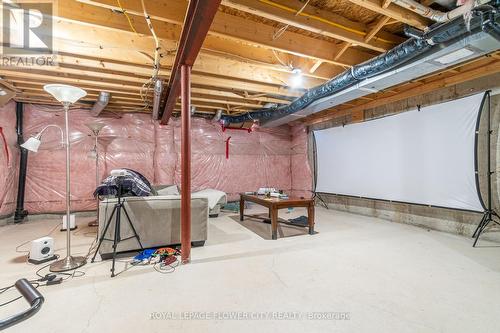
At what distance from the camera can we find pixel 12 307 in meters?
1.74

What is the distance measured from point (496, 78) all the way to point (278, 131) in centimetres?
433

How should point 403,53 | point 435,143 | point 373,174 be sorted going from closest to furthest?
1. point 403,53
2. point 435,143
3. point 373,174

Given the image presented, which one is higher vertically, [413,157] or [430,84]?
[430,84]

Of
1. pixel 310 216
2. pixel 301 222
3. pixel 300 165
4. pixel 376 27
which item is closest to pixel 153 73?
pixel 376 27

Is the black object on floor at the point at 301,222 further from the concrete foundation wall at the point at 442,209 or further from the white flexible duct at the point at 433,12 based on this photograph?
the white flexible duct at the point at 433,12

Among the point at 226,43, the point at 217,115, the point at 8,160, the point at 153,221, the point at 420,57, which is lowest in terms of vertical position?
the point at 153,221

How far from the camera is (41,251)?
2574 millimetres

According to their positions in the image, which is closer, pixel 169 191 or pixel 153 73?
pixel 153 73

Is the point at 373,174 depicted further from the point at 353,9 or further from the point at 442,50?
the point at 353,9

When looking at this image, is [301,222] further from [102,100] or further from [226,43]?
[102,100]

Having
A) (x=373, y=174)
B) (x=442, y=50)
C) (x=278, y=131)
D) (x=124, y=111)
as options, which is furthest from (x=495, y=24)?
(x=124, y=111)

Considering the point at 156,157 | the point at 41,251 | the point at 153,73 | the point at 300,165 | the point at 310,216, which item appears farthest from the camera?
the point at 300,165

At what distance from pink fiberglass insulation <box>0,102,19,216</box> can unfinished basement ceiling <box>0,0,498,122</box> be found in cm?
50

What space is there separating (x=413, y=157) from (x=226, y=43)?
3.48 metres
